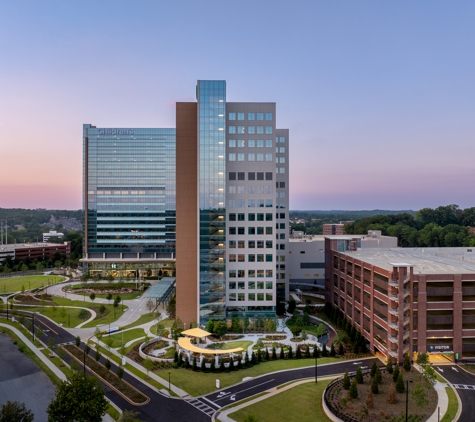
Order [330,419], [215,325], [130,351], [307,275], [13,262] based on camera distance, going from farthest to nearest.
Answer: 1. [13,262]
2. [307,275]
3. [215,325]
4. [130,351]
5. [330,419]

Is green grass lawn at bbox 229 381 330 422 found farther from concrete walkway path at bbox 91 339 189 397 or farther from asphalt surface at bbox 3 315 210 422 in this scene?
concrete walkway path at bbox 91 339 189 397

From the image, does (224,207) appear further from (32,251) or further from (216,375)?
(32,251)

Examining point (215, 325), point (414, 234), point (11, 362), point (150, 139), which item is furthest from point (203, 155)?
point (414, 234)

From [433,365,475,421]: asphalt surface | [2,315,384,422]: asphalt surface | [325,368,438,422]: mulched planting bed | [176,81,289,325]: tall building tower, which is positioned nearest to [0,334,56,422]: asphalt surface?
[2,315,384,422]: asphalt surface

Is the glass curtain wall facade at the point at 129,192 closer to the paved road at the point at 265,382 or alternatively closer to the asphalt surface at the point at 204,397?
the asphalt surface at the point at 204,397

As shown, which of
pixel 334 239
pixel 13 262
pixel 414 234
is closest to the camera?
pixel 334 239

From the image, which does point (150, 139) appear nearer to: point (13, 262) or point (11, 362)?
point (13, 262)

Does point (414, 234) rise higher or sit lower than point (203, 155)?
lower

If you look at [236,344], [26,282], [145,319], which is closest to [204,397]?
[236,344]
